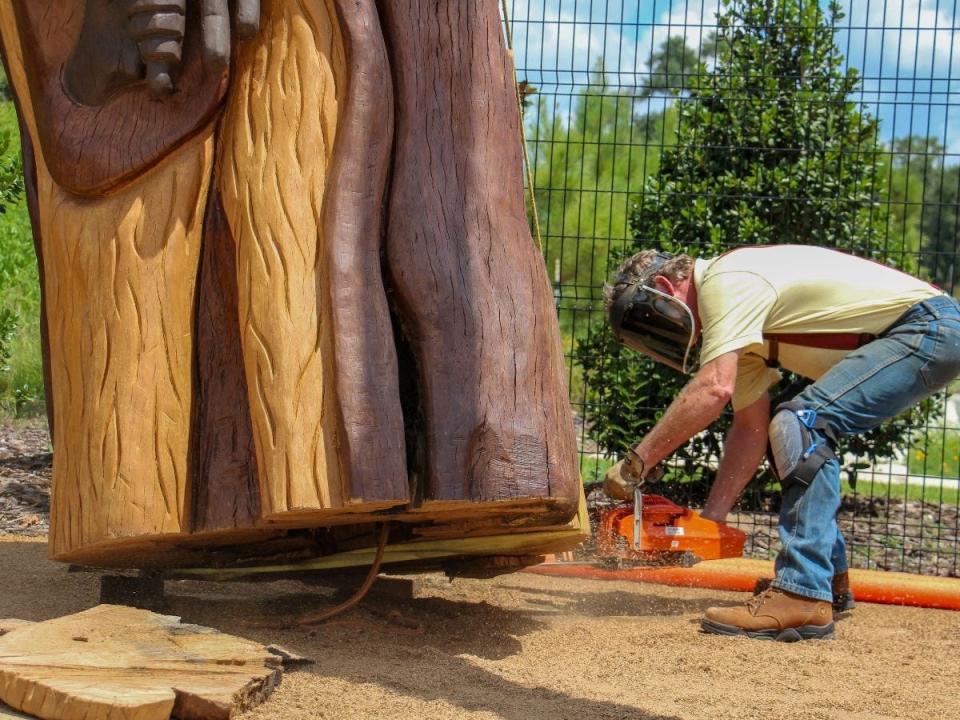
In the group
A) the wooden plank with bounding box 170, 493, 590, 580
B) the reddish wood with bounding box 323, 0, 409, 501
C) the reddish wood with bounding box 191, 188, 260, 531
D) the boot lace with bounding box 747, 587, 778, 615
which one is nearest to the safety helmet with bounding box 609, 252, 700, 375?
the wooden plank with bounding box 170, 493, 590, 580

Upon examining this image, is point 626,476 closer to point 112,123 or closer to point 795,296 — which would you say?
point 795,296

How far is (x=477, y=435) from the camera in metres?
3.13

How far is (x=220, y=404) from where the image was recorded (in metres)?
3.35

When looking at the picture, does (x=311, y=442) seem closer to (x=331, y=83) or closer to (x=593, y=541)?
(x=331, y=83)

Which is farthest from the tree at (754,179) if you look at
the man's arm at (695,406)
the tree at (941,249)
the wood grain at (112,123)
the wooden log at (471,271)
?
the wood grain at (112,123)

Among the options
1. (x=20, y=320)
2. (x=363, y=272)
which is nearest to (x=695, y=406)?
(x=363, y=272)

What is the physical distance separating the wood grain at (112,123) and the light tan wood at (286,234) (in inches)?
4.1

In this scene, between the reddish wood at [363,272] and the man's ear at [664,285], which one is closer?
the reddish wood at [363,272]

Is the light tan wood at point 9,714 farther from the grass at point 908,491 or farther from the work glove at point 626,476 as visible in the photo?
the grass at point 908,491

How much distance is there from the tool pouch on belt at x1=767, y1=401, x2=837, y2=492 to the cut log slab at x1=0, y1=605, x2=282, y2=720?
69.9 inches

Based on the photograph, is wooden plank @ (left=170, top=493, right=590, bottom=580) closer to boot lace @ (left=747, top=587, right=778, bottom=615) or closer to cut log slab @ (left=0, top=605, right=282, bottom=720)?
boot lace @ (left=747, top=587, right=778, bottom=615)

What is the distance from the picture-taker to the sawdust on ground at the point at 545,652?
9.67 ft

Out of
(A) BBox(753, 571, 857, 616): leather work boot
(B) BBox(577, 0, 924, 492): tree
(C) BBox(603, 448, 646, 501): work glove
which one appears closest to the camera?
(C) BBox(603, 448, 646, 501): work glove

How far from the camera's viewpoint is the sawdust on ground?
2.95 m
